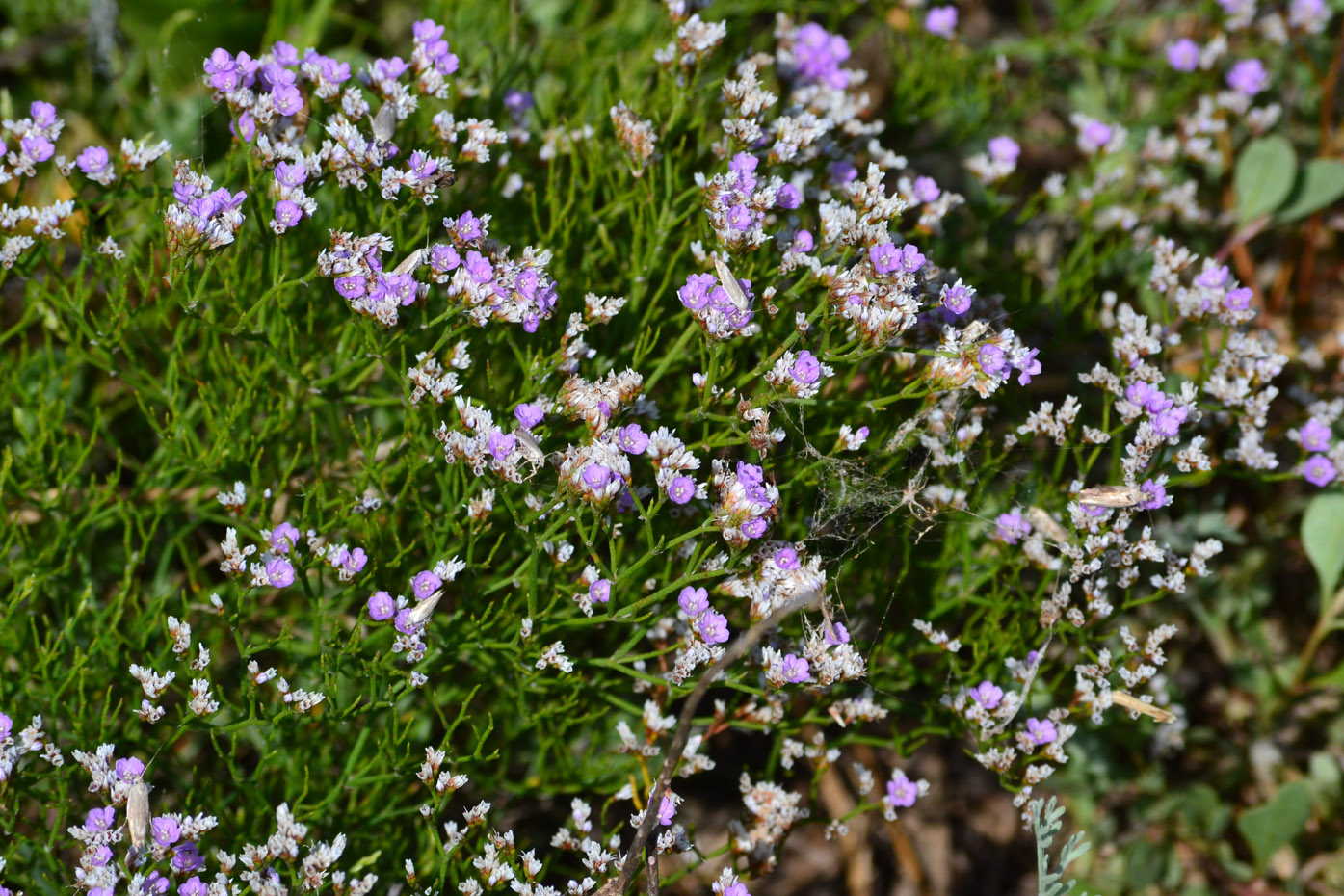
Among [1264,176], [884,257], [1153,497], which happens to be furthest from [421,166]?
[1264,176]

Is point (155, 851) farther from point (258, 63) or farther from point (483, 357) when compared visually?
point (258, 63)

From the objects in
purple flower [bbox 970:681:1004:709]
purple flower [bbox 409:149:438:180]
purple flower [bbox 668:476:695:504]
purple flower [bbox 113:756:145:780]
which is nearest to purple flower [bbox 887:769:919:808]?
purple flower [bbox 970:681:1004:709]

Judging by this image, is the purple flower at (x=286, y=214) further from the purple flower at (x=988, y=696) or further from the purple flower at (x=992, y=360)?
the purple flower at (x=988, y=696)

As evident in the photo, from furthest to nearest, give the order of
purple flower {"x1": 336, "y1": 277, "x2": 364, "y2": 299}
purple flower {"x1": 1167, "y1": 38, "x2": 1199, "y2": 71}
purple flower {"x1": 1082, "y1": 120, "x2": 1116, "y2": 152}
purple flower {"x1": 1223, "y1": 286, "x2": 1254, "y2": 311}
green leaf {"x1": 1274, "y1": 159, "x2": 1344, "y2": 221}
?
purple flower {"x1": 1167, "y1": 38, "x2": 1199, "y2": 71} → green leaf {"x1": 1274, "y1": 159, "x2": 1344, "y2": 221} → purple flower {"x1": 1082, "y1": 120, "x2": 1116, "y2": 152} → purple flower {"x1": 1223, "y1": 286, "x2": 1254, "y2": 311} → purple flower {"x1": 336, "y1": 277, "x2": 364, "y2": 299}

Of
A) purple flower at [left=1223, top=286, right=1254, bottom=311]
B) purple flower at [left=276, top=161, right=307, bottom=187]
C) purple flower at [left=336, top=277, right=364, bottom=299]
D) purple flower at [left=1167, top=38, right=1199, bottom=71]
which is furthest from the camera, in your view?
purple flower at [left=1167, top=38, right=1199, bottom=71]

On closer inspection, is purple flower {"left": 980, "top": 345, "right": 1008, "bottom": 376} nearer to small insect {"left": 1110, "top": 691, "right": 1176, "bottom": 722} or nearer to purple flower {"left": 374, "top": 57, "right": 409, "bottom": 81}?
small insect {"left": 1110, "top": 691, "right": 1176, "bottom": 722}

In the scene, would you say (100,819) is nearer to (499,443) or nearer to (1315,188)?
(499,443)

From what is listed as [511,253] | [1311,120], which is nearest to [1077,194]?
[1311,120]
